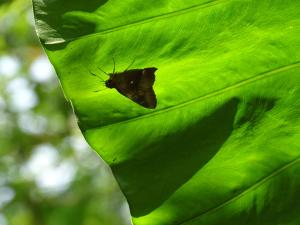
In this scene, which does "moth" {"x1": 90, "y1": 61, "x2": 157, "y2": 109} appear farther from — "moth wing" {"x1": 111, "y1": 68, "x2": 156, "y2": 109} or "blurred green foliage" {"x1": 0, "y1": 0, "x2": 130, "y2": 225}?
"blurred green foliage" {"x1": 0, "y1": 0, "x2": 130, "y2": 225}

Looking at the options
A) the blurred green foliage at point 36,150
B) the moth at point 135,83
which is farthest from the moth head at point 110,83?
the blurred green foliage at point 36,150

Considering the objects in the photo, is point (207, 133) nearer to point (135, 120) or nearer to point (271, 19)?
point (135, 120)

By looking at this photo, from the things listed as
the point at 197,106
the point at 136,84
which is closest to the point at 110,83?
the point at 136,84

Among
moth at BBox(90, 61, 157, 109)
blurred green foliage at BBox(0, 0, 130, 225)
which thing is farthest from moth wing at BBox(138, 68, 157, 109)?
blurred green foliage at BBox(0, 0, 130, 225)

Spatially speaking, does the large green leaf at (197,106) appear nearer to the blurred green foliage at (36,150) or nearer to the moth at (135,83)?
the moth at (135,83)

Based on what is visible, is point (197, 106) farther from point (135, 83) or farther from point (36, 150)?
point (36, 150)

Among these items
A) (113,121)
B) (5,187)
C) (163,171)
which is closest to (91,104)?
(113,121)
